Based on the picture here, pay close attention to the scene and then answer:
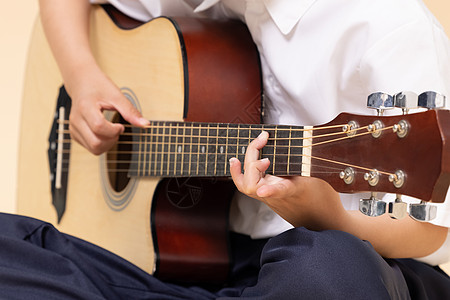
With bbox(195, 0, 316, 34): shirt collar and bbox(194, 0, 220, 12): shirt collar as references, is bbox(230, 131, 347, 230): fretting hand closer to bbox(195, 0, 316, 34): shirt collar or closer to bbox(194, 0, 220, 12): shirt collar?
bbox(195, 0, 316, 34): shirt collar

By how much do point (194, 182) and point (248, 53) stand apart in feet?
0.78

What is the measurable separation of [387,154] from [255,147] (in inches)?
7.0

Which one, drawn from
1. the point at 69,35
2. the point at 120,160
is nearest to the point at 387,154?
the point at 120,160

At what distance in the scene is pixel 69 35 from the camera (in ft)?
3.81

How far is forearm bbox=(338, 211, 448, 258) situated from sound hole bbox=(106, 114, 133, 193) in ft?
1.38

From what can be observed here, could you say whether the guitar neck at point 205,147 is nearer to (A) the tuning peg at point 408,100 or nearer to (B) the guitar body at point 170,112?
(B) the guitar body at point 170,112

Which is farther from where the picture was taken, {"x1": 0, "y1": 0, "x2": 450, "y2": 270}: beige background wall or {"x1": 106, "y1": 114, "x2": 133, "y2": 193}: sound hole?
{"x1": 0, "y1": 0, "x2": 450, "y2": 270}: beige background wall

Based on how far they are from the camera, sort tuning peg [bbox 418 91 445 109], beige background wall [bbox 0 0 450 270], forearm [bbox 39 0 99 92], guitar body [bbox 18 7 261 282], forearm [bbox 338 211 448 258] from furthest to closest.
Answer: beige background wall [bbox 0 0 450 270]
forearm [bbox 39 0 99 92]
guitar body [bbox 18 7 261 282]
forearm [bbox 338 211 448 258]
tuning peg [bbox 418 91 445 109]

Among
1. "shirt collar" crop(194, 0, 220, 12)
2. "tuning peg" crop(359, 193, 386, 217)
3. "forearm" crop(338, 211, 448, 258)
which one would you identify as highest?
"shirt collar" crop(194, 0, 220, 12)

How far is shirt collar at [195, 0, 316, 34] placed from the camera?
0.89 meters

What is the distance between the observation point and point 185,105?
0.97 meters

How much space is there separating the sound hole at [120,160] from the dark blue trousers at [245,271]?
0.46 ft

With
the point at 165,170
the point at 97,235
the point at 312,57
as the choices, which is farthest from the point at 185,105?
the point at 97,235

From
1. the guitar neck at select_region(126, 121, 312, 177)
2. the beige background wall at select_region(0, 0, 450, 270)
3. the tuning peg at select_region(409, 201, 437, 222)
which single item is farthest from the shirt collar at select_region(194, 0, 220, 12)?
the beige background wall at select_region(0, 0, 450, 270)
